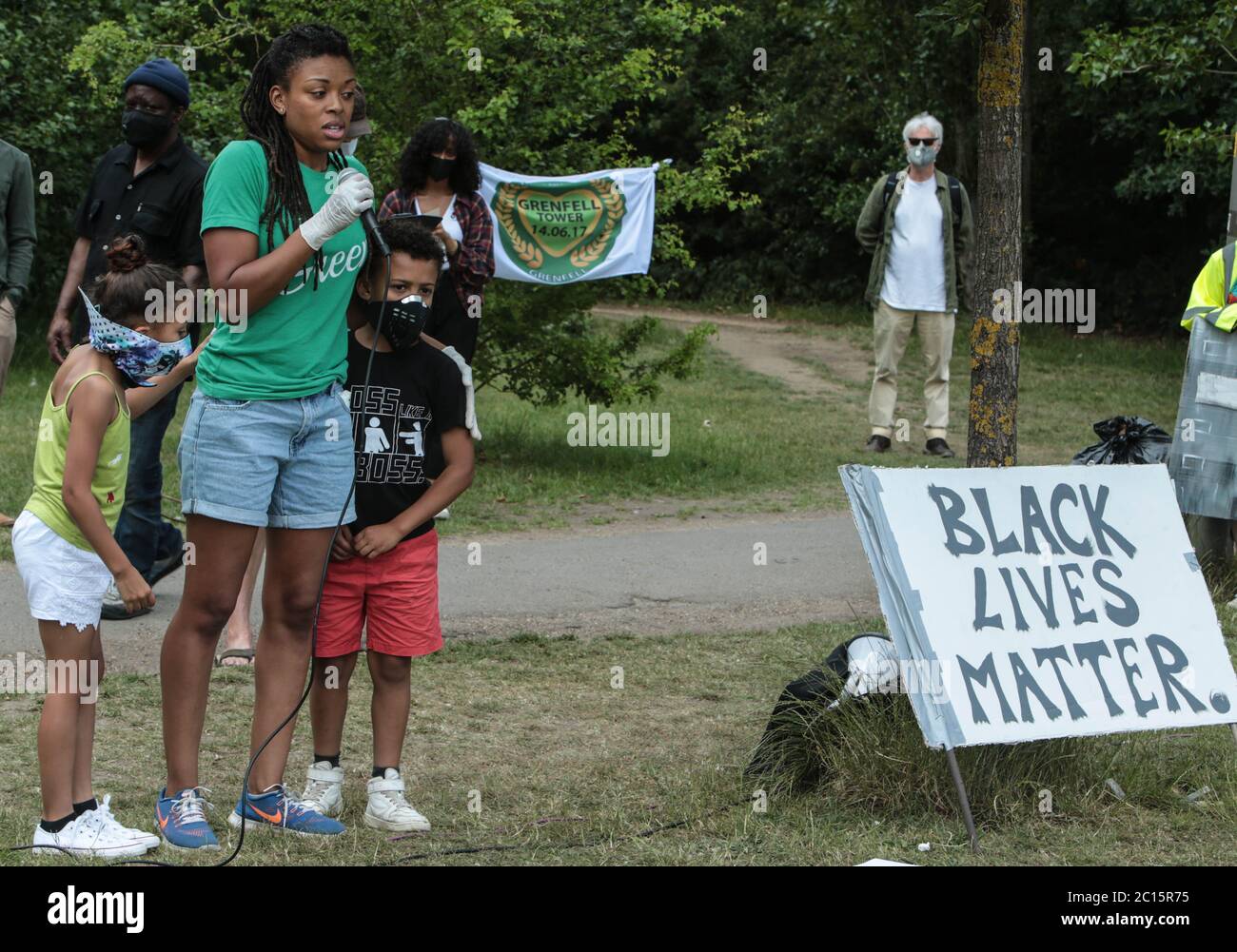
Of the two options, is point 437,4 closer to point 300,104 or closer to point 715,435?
point 715,435

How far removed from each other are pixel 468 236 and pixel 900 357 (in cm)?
504

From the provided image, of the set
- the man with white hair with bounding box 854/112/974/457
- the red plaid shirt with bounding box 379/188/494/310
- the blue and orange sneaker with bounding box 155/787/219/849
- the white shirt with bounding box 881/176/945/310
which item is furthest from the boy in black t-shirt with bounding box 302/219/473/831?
the white shirt with bounding box 881/176/945/310

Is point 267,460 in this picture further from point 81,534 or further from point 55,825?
→ point 55,825

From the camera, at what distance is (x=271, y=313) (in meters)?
3.97

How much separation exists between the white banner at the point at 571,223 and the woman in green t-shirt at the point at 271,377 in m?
5.50

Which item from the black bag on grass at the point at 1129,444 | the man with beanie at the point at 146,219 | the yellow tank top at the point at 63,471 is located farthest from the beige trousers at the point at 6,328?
the black bag on grass at the point at 1129,444

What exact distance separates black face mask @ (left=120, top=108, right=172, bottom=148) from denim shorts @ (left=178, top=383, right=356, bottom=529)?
230 centimetres

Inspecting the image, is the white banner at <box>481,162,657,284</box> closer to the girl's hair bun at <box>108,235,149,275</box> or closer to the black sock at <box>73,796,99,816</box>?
the girl's hair bun at <box>108,235,149,275</box>

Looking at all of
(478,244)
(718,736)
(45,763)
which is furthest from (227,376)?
(478,244)

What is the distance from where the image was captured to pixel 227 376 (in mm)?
3986

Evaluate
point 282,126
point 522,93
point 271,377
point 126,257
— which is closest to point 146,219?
point 126,257

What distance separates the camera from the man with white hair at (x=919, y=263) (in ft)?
36.7

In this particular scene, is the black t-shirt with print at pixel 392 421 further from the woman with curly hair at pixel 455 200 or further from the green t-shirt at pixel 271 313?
the woman with curly hair at pixel 455 200

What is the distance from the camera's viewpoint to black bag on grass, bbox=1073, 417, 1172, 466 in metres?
7.67
